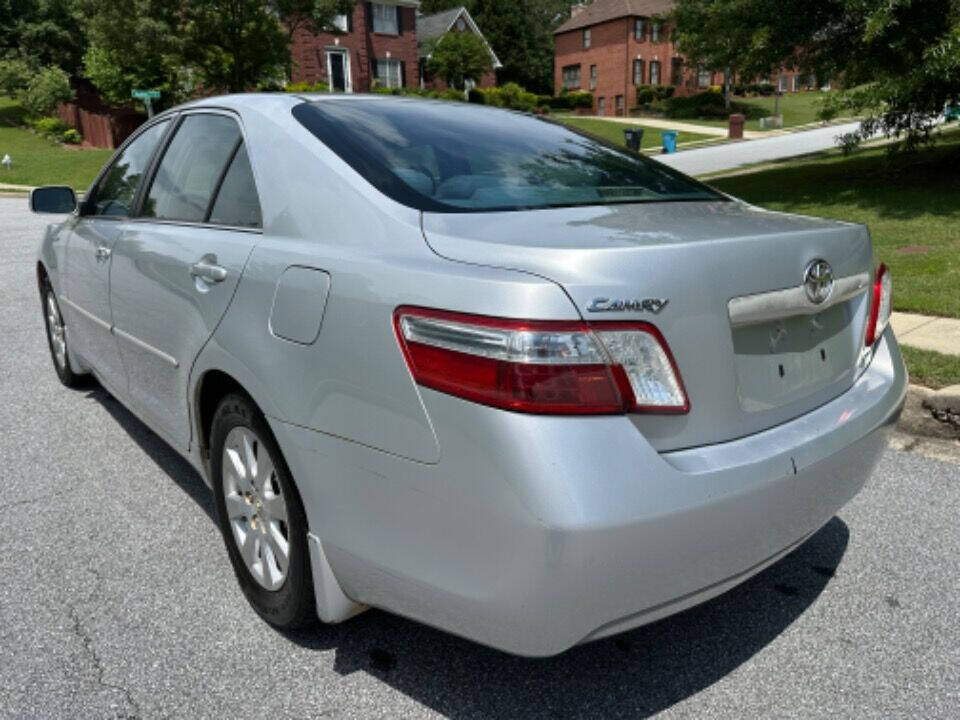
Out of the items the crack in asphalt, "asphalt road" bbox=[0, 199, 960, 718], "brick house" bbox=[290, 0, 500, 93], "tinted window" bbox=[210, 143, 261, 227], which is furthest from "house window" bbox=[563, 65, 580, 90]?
the crack in asphalt

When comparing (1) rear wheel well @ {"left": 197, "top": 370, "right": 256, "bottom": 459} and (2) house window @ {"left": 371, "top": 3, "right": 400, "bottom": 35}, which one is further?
(2) house window @ {"left": 371, "top": 3, "right": 400, "bottom": 35}

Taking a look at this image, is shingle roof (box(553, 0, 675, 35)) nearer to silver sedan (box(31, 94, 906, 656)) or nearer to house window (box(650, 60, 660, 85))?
house window (box(650, 60, 660, 85))

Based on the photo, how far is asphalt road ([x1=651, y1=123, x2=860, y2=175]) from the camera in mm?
23094

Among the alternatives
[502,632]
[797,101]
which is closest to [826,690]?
[502,632]

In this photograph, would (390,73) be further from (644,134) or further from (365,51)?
(644,134)

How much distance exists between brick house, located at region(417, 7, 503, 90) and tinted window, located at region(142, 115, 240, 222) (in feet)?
156

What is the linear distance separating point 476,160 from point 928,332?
417 cm

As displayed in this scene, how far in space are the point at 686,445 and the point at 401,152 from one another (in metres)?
1.32

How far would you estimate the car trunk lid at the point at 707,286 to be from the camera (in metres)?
1.96

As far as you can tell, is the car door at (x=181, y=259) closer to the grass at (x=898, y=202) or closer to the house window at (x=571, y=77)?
the grass at (x=898, y=202)

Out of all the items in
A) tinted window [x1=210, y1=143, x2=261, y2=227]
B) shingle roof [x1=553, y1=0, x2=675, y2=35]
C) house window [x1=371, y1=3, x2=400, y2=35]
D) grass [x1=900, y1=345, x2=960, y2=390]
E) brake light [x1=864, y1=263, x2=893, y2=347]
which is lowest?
grass [x1=900, y1=345, x2=960, y2=390]

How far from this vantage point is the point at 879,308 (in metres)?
2.83

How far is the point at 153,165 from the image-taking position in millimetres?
3598

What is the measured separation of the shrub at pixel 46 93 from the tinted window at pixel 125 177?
37.8 metres
